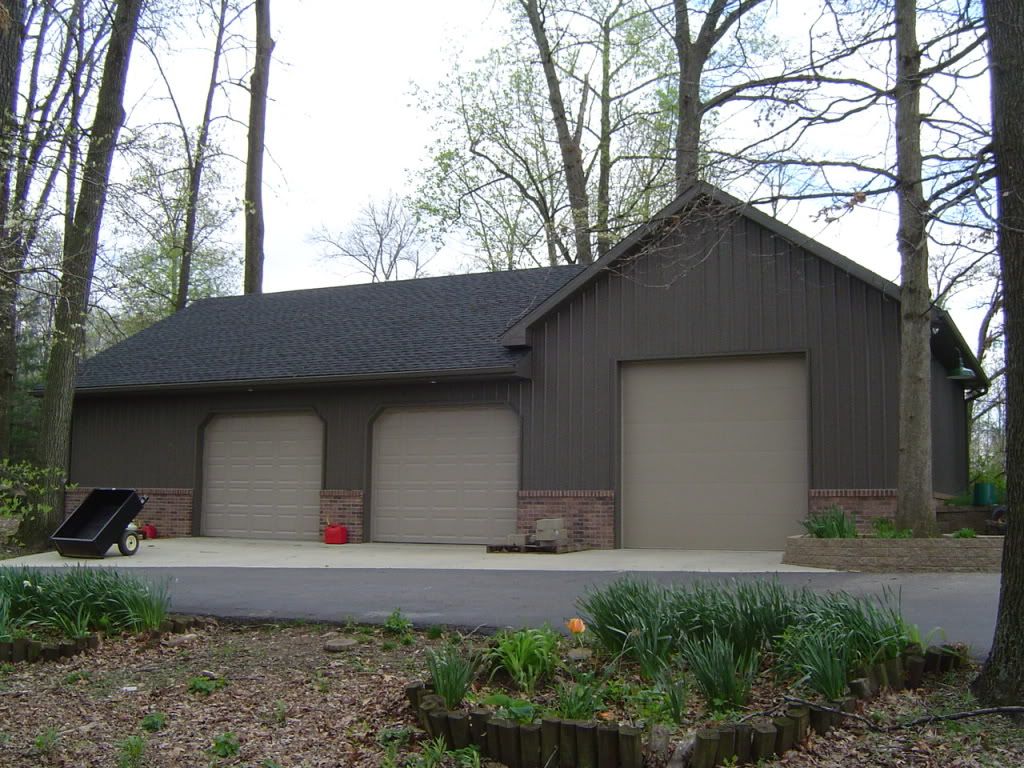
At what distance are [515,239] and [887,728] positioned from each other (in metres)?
30.5

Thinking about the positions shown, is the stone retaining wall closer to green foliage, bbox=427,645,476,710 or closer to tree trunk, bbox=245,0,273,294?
green foliage, bbox=427,645,476,710

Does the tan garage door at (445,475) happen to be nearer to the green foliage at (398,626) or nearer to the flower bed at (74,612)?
the green foliage at (398,626)

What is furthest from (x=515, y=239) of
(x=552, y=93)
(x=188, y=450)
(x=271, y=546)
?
(x=271, y=546)

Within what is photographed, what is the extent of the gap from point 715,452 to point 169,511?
10824 mm

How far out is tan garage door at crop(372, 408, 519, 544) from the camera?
18484 mm

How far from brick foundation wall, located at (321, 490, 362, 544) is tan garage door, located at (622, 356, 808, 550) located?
4.91m

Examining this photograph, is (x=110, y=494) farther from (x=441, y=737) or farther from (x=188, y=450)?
(x=441, y=737)

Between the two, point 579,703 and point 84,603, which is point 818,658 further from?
point 84,603

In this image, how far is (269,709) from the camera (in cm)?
657

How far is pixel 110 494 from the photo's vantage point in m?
17.4

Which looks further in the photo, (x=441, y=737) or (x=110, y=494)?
(x=110, y=494)

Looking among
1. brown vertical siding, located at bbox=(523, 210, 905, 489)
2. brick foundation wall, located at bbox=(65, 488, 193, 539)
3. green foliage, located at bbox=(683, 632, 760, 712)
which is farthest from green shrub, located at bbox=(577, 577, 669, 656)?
brick foundation wall, located at bbox=(65, 488, 193, 539)

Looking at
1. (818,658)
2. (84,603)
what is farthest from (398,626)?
(818,658)

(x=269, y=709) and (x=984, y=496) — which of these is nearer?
(x=269, y=709)
